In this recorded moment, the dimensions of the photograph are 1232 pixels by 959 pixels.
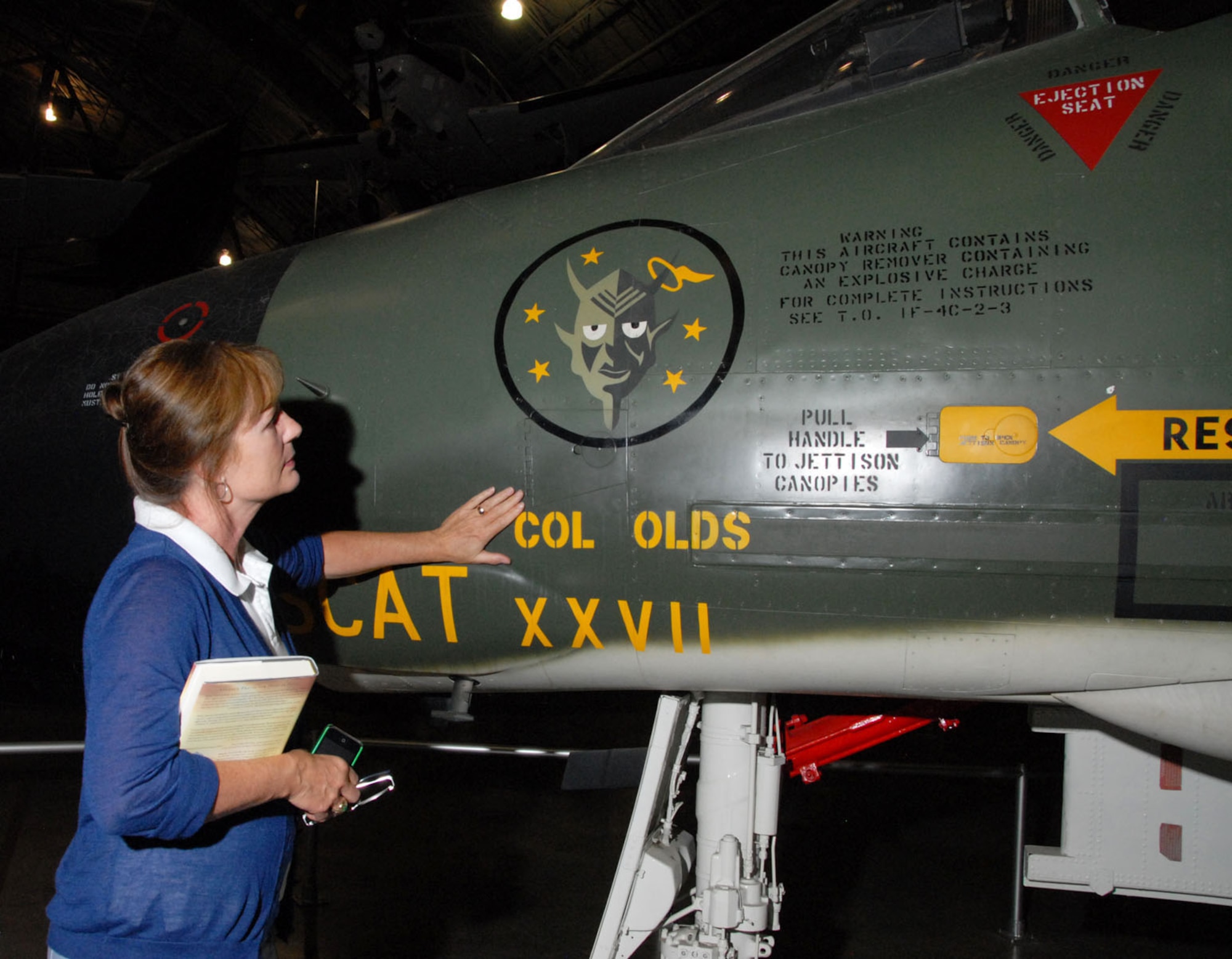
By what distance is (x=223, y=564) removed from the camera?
5.16 ft

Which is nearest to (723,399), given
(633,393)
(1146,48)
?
(633,393)

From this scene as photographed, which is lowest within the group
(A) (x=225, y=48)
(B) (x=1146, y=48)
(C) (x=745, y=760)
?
(C) (x=745, y=760)

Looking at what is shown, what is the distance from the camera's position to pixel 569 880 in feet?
16.9

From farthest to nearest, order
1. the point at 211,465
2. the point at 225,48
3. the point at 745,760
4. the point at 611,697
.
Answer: the point at 225,48 → the point at 611,697 → the point at 745,760 → the point at 211,465

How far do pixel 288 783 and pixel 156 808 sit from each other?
23cm

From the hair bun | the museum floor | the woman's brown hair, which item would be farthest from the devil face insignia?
the museum floor

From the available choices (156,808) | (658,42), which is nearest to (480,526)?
(156,808)

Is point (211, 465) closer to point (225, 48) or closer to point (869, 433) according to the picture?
point (869, 433)

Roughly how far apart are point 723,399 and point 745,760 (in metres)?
1.17

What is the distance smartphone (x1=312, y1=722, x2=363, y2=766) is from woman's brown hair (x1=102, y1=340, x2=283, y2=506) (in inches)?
21.1

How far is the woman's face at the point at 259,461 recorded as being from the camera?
1637mm

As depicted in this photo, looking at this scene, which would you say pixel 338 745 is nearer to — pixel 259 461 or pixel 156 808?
pixel 156 808

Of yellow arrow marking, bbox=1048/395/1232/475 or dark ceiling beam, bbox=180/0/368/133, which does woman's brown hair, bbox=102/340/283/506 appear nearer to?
yellow arrow marking, bbox=1048/395/1232/475

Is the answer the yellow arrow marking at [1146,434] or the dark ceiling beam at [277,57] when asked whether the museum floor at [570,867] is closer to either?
the yellow arrow marking at [1146,434]
